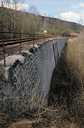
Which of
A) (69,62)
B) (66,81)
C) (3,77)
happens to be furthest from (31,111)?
(69,62)

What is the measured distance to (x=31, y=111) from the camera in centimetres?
780

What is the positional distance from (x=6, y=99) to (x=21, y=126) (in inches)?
38.4

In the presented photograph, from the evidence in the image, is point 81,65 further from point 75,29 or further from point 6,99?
point 75,29

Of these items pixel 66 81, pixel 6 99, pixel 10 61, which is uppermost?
pixel 10 61

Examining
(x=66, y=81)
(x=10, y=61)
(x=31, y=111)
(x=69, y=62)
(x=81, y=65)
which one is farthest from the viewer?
(x=69, y=62)

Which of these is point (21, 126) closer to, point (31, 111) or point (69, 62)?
point (31, 111)

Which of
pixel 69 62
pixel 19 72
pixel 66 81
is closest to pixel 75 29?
pixel 69 62

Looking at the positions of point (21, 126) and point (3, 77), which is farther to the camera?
point (3, 77)

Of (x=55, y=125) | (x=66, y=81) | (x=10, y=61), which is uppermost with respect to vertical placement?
(x=10, y=61)

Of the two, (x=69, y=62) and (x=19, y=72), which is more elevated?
(x=19, y=72)

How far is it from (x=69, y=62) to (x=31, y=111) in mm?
30281

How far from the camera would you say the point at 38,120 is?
23.7 feet

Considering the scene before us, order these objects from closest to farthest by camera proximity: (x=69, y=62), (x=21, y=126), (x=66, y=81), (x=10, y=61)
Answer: (x=21, y=126)
(x=10, y=61)
(x=66, y=81)
(x=69, y=62)

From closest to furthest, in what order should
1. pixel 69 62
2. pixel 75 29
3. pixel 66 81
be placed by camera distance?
pixel 66 81 < pixel 69 62 < pixel 75 29
